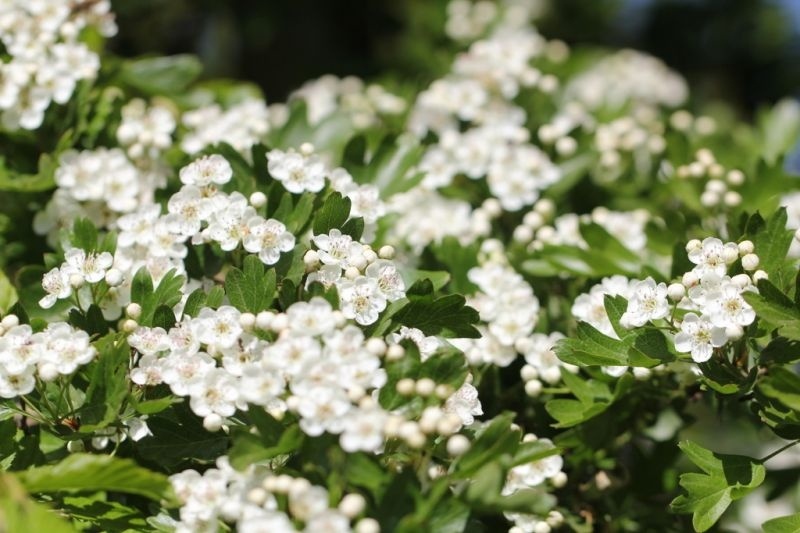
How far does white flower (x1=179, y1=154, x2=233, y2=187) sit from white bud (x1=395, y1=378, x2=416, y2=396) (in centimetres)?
59

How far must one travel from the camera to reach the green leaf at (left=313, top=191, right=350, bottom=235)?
1.63 metres

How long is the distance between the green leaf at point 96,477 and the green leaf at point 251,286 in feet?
1.08

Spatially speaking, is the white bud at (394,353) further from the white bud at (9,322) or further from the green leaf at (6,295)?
the green leaf at (6,295)

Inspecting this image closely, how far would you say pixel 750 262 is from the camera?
1558mm

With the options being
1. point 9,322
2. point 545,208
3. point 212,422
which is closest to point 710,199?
point 545,208

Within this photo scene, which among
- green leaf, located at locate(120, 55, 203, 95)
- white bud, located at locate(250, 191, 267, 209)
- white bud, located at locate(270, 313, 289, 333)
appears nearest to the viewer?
white bud, located at locate(270, 313, 289, 333)

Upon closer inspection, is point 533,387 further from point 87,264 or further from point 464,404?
point 87,264

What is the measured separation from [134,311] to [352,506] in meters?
0.58

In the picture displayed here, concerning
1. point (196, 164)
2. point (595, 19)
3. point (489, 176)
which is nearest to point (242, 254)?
point (196, 164)

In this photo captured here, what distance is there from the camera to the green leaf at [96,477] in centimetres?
133

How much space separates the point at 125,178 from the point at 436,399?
0.96 meters

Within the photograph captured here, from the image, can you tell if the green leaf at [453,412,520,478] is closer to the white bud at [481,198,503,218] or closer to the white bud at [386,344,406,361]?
the white bud at [386,344,406,361]

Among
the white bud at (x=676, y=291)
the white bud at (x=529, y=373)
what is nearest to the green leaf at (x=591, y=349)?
the white bud at (x=676, y=291)

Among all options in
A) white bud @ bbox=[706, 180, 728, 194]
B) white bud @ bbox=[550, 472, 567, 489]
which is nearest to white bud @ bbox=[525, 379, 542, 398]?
white bud @ bbox=[550, 472, 567, 489]
